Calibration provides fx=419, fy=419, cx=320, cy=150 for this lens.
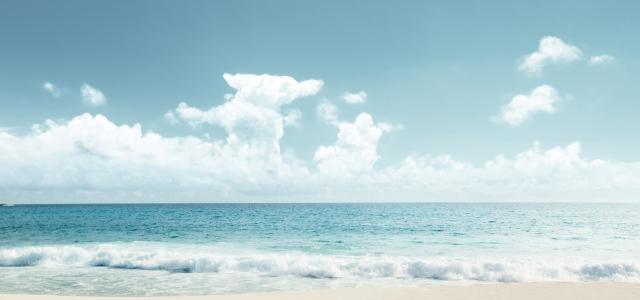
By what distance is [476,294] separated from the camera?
451 inches

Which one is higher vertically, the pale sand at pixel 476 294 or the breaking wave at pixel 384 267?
the pale sand at pixel 476 294

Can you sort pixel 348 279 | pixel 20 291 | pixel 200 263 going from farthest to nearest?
pixel 200 263 < pixel 348 279 < pixel 20 291

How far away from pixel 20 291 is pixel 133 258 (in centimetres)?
638

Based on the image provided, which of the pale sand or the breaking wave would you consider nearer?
the pale sand

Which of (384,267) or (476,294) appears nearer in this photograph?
(476,294)

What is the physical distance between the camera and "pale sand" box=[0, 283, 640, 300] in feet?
36.2

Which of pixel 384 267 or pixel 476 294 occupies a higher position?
pixel 476 294

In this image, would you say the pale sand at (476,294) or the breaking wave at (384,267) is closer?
the pale sand at (476,294)

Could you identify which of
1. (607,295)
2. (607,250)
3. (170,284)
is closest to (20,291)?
(170,284)

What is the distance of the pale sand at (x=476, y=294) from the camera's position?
11045mm

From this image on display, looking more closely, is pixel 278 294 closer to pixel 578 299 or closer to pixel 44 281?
pixel 578 299

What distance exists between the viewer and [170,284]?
16.0m

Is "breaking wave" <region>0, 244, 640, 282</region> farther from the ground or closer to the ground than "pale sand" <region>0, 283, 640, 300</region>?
closer to the ground

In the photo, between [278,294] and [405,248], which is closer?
[278,294]
